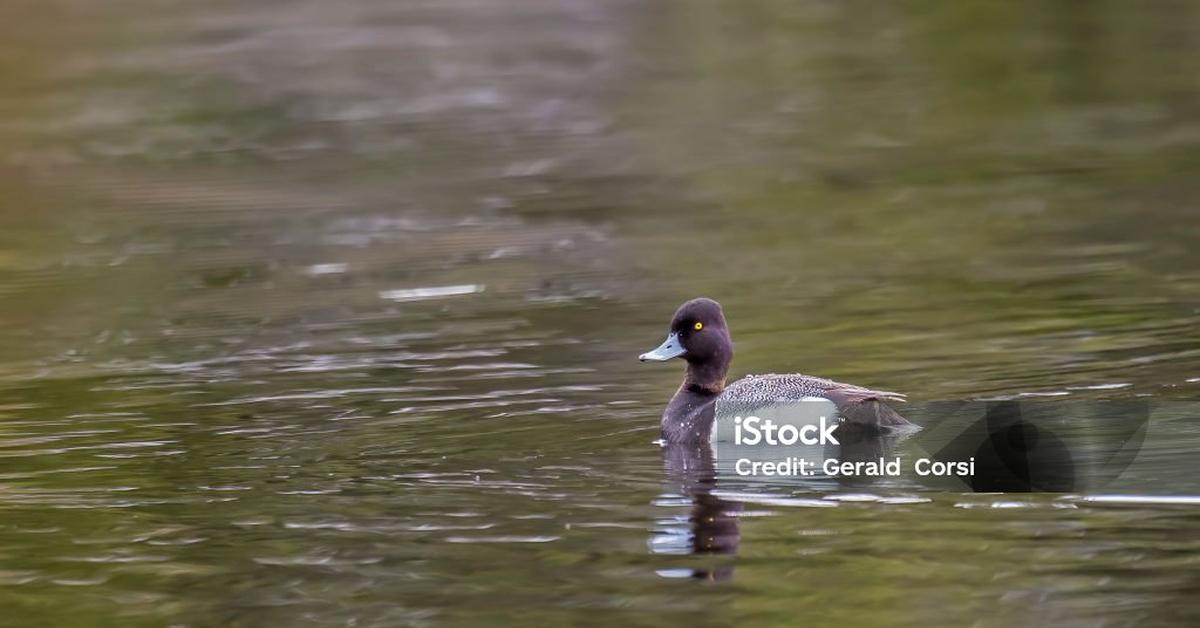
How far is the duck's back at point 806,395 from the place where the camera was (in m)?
10.3

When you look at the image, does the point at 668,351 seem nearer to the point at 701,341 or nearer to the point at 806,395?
the point at 701,341

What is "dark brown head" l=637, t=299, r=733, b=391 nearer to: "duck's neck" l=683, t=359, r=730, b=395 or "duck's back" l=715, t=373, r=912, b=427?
"duck's neck" l=683, t=359, r=730, b=395

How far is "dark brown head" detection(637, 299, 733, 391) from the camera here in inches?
459

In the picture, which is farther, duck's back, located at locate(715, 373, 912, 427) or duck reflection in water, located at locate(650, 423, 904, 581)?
duck's back, located at locate(715, 373, 912, 427)

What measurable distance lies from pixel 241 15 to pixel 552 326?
828 inches

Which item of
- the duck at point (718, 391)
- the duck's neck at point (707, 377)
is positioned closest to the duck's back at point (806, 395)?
the duck at point (718, 391)

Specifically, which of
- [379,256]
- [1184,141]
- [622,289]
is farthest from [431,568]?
[1184,141]

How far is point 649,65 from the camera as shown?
27703mm

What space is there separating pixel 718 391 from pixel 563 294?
4.23 m

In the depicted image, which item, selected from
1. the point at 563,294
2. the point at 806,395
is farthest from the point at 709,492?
the point at 563,294

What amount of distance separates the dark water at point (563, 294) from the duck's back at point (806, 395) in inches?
23.9

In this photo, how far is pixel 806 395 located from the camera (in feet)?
34.3

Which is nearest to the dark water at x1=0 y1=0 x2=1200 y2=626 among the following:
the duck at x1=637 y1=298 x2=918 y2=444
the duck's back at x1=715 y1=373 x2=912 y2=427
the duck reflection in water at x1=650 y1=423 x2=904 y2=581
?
the duck reflection in water at x1=650 y1=423 x2=904 y2=581

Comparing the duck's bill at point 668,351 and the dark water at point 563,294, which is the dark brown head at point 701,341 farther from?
the dark water at point 563,294
